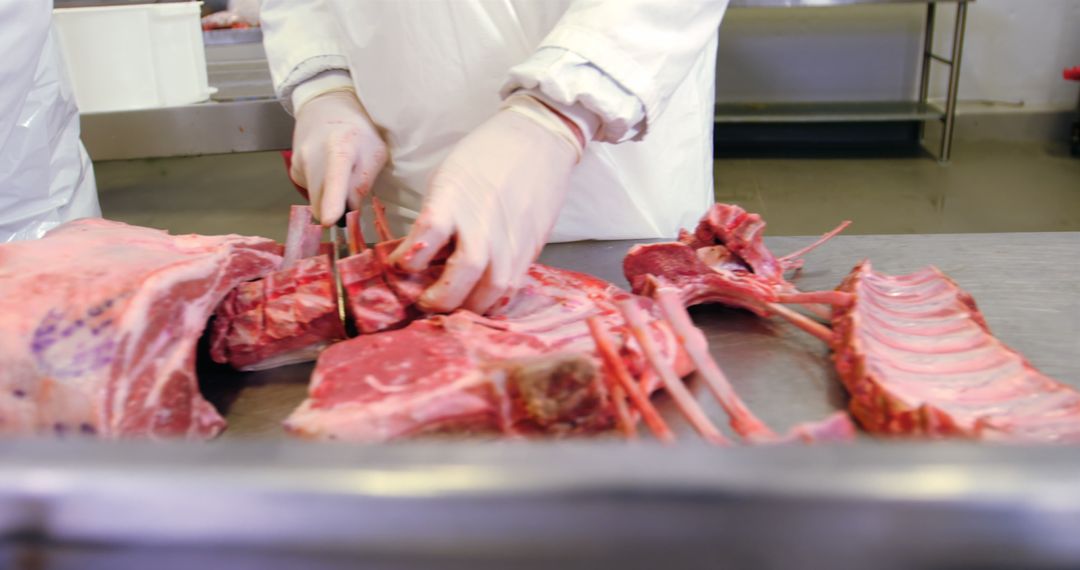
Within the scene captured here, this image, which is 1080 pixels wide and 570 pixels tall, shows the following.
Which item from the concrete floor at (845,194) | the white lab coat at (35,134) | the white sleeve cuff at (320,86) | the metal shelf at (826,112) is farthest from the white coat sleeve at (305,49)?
the metal shelf at (826,112)

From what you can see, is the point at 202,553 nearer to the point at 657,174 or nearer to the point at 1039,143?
the point at 657,174

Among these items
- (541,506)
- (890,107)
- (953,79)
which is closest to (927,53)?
(890,107)

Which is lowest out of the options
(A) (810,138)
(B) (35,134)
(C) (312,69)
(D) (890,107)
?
(A) (810,138)

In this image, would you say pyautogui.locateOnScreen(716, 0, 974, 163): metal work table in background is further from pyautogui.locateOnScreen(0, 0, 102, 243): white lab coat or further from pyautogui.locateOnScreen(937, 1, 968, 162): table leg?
pyautogui.locateOnScreen(0, 0, 102, 243): white lab coat

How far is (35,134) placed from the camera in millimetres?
1764

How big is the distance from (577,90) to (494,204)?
0.72ft

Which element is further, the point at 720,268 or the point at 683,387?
the point at 720,268

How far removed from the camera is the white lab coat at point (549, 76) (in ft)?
3.75

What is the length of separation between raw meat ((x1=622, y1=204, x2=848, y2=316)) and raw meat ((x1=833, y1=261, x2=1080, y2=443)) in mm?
94

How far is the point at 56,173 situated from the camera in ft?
6.15

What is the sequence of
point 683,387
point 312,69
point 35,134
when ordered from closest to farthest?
point 683,387
point 312,69
point 35,134

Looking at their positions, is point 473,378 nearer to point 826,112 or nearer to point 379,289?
point 379,289

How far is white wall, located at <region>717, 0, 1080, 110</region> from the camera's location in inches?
187

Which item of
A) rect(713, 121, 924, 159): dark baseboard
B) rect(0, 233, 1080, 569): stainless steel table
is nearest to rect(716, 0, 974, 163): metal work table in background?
rect(713, 121, 924, 159): dark baseboard
